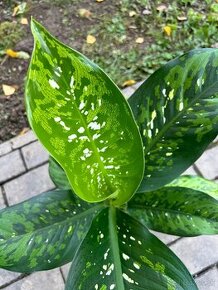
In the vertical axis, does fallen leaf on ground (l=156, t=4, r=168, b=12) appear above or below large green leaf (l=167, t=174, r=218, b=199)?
below

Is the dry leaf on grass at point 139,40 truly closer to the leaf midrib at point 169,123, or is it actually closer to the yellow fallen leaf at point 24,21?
the yellow fallen leaf at point 24,21

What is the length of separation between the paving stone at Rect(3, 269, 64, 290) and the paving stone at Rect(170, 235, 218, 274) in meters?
0.46

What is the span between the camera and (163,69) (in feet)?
3.37

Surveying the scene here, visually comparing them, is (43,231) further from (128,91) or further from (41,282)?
(128,91)

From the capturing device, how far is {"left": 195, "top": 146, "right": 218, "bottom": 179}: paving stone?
191cm

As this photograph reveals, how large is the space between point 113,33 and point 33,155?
832 millimetres

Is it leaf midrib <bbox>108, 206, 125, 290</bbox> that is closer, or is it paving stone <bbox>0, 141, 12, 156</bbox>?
leaf midrib <bbox>108, 206, 125, 290</bbox>

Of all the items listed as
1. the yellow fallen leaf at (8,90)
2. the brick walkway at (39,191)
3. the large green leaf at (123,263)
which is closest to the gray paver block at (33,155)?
the brick walkway at (39,191)

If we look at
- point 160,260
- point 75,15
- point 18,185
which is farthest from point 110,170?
point 75,15

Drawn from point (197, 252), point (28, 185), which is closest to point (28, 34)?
point (28, 185)

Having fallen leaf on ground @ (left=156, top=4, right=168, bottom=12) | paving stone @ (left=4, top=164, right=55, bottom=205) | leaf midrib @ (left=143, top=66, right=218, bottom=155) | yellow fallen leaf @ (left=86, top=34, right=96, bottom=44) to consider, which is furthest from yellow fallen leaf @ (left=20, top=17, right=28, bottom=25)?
leaf midrib @ (left=143, top=66, right=218, bottom=155)

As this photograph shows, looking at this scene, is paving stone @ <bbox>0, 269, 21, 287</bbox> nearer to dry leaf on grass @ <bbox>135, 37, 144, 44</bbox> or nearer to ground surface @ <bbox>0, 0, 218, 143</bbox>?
ground surface @ <bbox>0, 0, 218, 143</bbox>

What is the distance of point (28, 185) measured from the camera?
6.48 ft

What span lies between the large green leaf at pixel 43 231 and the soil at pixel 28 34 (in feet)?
3.56
